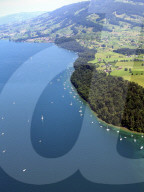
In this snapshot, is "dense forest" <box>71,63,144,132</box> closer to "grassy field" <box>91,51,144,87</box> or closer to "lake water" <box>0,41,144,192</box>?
"lake water" <box>0,41,144,192</box>

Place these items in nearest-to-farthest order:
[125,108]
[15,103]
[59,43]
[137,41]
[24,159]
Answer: [24,159], [125,108], [15,103], [137,41], [59,43]

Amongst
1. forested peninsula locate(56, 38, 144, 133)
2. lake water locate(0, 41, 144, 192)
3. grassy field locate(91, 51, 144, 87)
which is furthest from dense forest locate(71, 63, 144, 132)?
grassy field locate(91, 51, 144, 87)

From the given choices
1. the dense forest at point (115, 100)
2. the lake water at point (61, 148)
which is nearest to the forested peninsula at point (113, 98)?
the dense forest at point (115, 100)

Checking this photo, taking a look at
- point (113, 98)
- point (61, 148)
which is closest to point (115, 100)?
point (113, 98)

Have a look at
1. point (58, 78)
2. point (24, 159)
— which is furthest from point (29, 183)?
point (58, 78)

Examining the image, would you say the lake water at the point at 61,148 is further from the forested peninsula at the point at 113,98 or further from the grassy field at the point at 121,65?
the grassy field at the point at 121,65

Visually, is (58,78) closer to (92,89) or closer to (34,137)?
(92,89)
